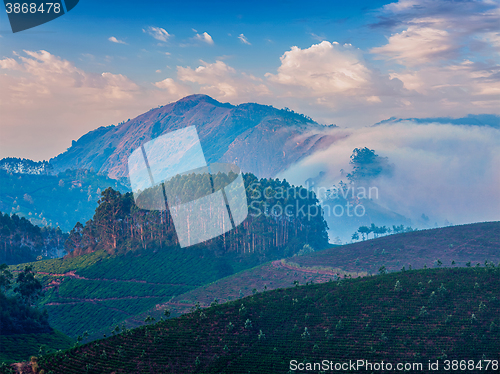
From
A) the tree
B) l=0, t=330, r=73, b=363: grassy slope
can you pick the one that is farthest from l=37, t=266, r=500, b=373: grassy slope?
the tree

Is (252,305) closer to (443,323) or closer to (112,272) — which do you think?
(443,323)

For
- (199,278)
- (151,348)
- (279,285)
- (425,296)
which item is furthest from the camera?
(199,278)

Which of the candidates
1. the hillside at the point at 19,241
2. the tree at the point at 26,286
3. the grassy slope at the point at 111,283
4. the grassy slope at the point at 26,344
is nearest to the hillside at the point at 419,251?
the grassy slope at the point at 111,283

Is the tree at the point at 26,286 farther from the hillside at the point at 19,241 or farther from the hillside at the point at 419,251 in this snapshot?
the hillside at the point at 419,251

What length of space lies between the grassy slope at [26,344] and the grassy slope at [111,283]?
823 cm

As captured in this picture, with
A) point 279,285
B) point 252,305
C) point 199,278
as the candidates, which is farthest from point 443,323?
point 199,278

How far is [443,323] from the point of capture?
37500mm

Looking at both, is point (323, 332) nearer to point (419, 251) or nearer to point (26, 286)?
point (419, 251)

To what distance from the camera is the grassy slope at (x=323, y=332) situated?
35.0 meters

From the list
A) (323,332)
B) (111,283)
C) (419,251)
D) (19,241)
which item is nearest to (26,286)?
(111,283)

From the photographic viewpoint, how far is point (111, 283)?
8012 cm

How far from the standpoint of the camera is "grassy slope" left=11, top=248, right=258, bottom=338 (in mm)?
69500

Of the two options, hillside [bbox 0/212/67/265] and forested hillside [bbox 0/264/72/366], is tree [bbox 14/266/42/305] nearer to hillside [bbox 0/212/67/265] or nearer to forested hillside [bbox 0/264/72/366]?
forested hillside [bbox 0/264/72/366]

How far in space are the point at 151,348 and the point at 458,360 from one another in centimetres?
2617
